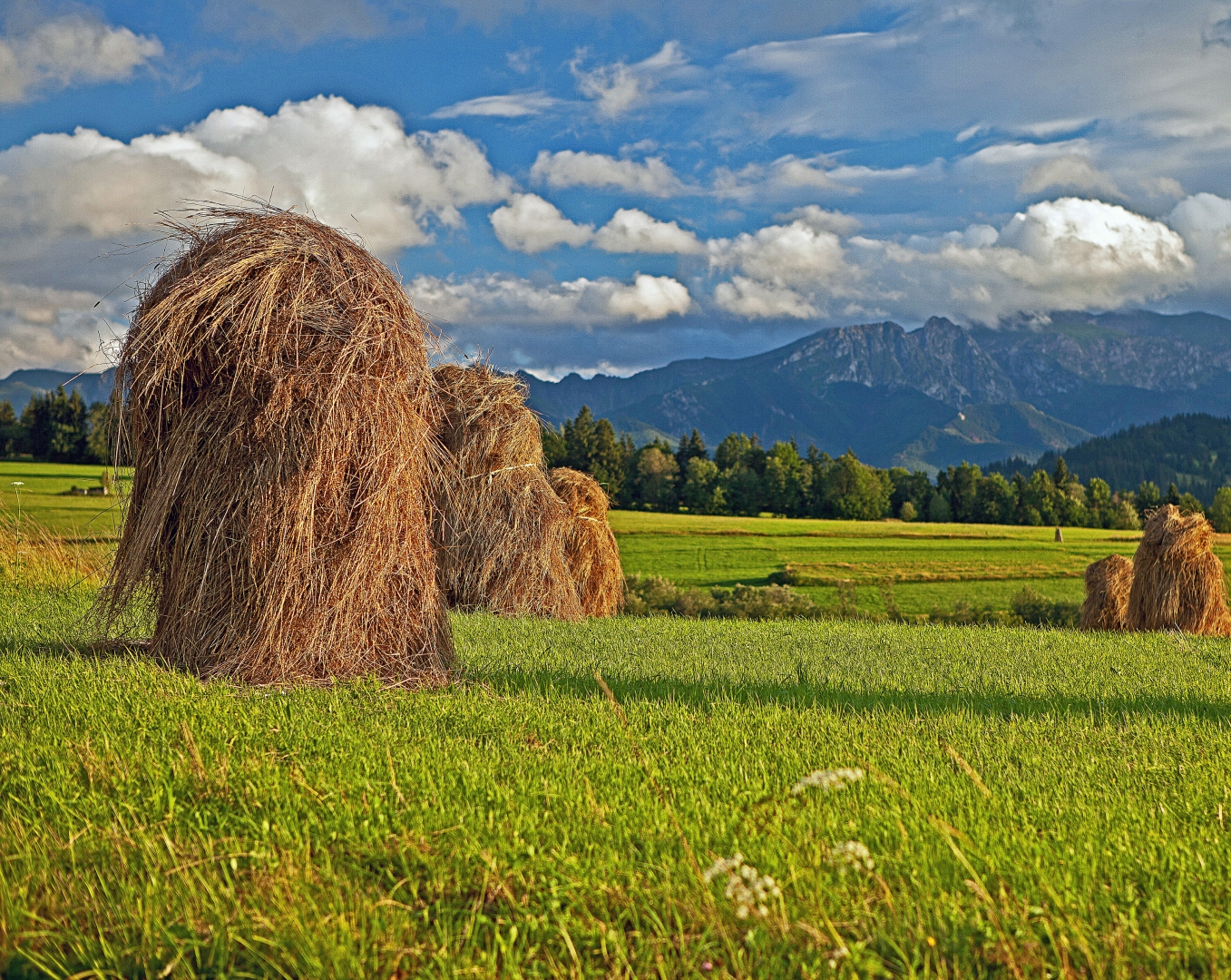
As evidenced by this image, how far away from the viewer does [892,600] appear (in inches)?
1751

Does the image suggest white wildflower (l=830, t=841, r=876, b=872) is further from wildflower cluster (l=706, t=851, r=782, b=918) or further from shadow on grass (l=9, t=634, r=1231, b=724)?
shadow on grass (l=9, t=634, r=1231, b=724)

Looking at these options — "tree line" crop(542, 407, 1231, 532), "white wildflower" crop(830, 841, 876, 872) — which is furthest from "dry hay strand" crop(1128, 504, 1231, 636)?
"tree line" crop(542, 407, 1231, 532)

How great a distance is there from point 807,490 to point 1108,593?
7201 cm

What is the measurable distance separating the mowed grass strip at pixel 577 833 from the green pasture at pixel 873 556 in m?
38.8

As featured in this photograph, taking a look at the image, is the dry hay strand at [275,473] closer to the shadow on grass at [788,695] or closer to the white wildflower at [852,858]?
the shadow on grass at [788,695]

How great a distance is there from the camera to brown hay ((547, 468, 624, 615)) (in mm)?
19531

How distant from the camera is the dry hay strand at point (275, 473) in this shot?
6867 mm

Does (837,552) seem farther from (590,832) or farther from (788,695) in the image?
(590,832)

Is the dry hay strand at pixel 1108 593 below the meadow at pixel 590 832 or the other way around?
below

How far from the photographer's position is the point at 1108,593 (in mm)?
22172

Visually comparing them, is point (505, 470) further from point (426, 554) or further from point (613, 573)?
point (426, 554)

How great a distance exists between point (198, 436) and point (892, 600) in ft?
137

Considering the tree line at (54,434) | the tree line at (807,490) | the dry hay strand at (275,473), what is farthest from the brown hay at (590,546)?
the tree line at (807,490)

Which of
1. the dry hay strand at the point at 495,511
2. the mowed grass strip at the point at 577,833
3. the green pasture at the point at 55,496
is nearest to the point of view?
→ the mowed grass strip at the point at 577,833
